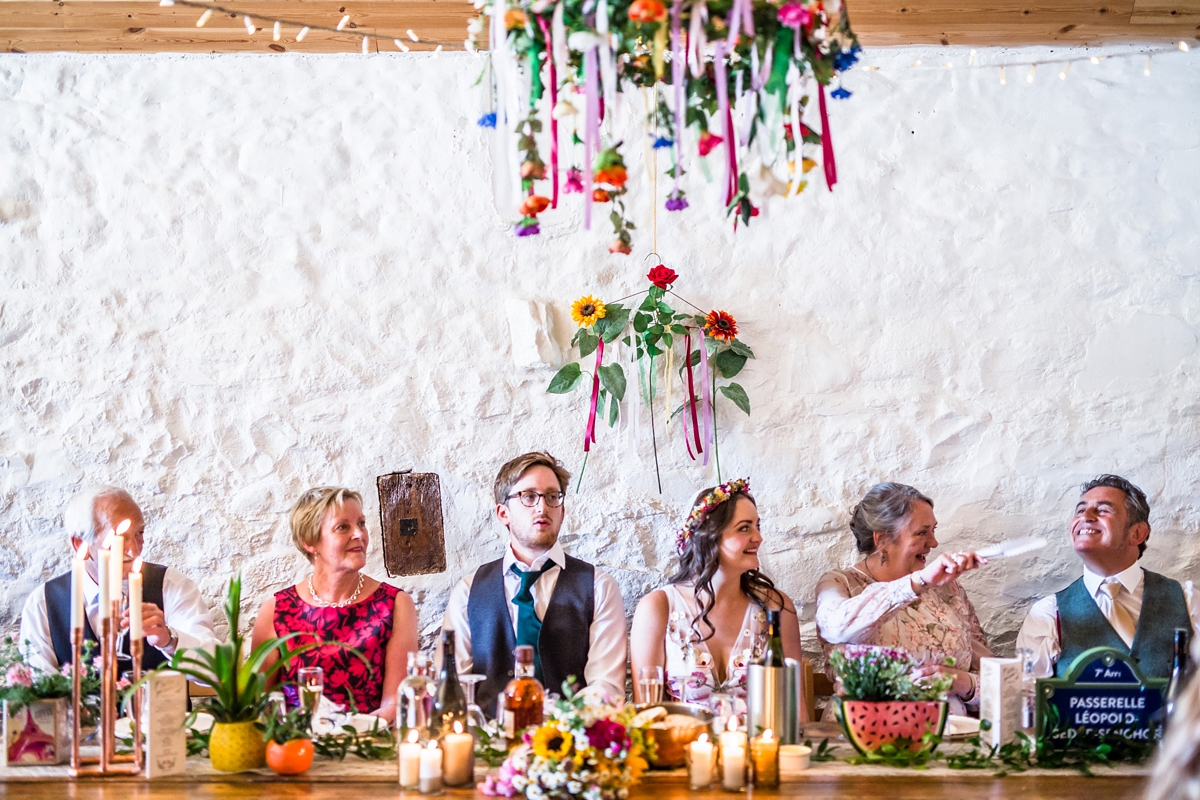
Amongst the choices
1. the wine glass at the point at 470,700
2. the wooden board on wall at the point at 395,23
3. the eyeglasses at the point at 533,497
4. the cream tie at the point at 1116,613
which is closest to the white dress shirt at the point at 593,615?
the eyeglasses at the point at 533,497

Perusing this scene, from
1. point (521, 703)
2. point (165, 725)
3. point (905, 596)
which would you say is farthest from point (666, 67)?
point (905, 596)

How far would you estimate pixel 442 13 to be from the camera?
3734 mm

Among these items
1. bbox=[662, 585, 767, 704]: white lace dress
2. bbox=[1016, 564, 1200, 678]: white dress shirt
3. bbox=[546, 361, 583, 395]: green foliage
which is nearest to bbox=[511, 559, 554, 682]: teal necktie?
bbox=[662, 585, 767, 704]: white lace dress

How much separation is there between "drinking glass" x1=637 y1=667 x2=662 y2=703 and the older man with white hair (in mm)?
1583

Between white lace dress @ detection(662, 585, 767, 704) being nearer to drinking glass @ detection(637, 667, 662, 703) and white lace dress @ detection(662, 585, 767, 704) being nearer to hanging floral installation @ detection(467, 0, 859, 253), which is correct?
drinking glass @ detection(637, 667, 662, 703)

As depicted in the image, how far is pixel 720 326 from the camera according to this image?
143 inches

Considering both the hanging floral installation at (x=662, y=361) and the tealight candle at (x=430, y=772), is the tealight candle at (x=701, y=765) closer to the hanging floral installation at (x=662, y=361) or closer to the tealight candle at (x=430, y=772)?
the tealight candle at (x=430, y=772)

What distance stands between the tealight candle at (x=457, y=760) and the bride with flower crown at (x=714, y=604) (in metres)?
1.26

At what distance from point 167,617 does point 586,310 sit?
1626 millimetres

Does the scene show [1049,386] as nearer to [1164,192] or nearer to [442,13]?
[1164,192]

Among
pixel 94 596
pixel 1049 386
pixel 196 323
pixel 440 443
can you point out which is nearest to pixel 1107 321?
pixel 1049 386

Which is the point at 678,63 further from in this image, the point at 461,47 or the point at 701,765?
the point at 461,47

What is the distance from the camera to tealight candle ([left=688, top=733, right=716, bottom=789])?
6.46 feet

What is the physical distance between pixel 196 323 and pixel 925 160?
2628mm
